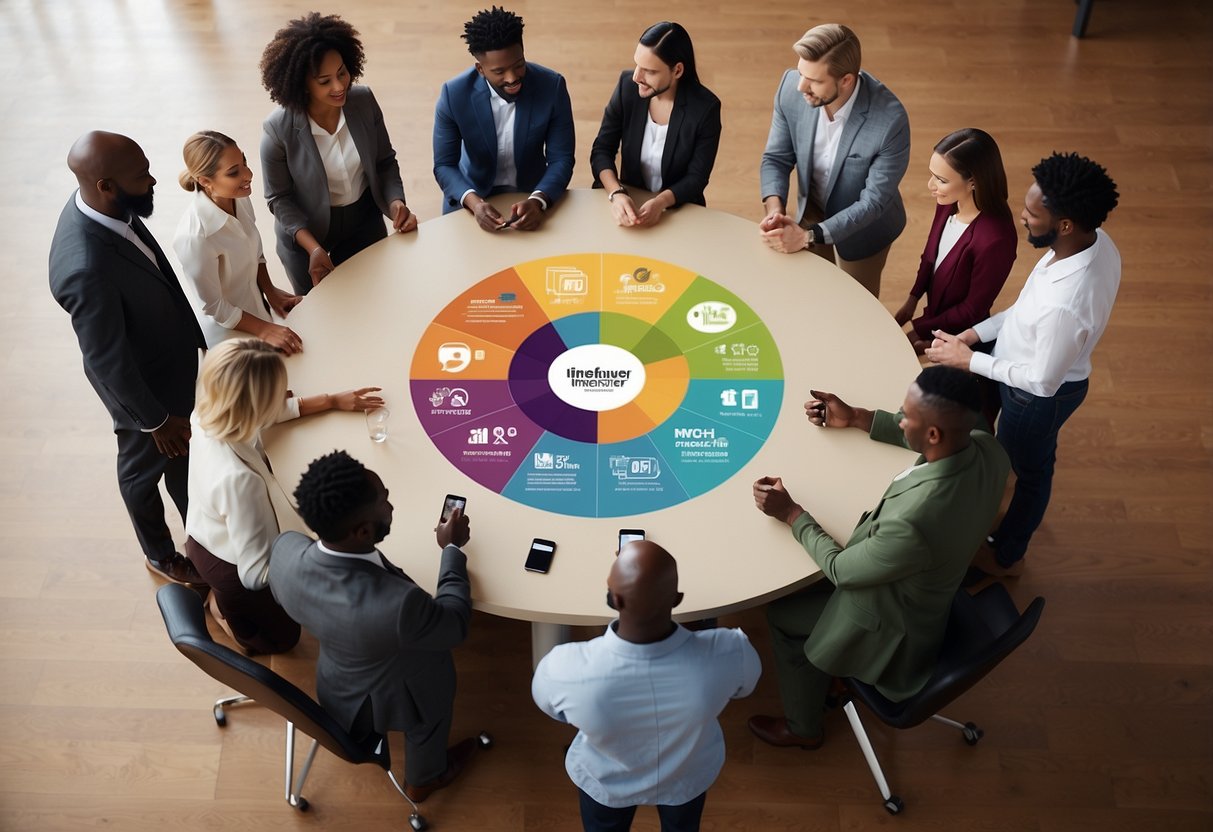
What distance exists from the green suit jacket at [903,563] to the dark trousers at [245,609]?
188cm

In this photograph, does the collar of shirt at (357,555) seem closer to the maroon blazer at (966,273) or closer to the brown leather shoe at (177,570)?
the brown leather shoe at (177,570)

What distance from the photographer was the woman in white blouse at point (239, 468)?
3.05 meters

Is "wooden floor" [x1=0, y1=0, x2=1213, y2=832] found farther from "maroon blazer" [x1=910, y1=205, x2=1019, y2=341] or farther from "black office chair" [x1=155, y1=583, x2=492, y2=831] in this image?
"maroon blazer" [x1=910, y1=205, x2=1019, y2=341]

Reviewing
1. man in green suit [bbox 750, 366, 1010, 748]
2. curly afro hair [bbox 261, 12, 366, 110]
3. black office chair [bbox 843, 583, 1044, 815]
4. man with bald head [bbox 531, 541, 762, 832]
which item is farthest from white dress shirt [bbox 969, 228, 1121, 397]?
curly afro hair [bbox 261, 12, 366, 110]

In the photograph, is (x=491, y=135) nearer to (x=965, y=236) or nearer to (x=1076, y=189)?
(x=965, y=236)

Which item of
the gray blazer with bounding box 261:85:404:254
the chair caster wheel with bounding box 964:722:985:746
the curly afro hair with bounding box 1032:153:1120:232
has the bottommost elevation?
the chair caster wheel with bounding box 964:722:985:746

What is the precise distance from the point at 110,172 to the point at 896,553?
2747 millimetres

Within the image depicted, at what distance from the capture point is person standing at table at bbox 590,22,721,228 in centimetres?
409

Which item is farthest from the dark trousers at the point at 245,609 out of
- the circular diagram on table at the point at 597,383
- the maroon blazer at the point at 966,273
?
the maroon blazer at the point at 966,273

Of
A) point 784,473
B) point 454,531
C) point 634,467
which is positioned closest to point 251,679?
point 454,531

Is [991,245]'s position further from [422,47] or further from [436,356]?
[422,47]

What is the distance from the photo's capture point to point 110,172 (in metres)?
3.40

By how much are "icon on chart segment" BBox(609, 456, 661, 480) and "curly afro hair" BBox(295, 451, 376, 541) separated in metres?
0.87

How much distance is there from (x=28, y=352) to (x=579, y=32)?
12.9ft
